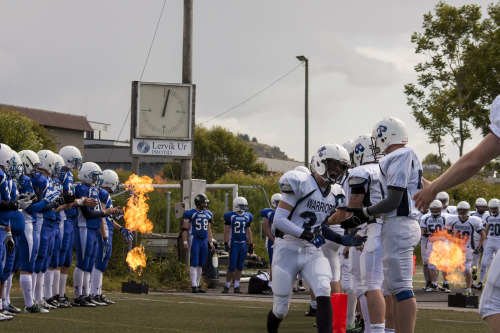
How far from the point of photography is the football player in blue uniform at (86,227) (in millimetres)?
11969

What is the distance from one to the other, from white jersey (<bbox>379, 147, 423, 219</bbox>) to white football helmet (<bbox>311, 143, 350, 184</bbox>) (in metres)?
0.58

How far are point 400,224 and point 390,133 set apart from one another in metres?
0.95

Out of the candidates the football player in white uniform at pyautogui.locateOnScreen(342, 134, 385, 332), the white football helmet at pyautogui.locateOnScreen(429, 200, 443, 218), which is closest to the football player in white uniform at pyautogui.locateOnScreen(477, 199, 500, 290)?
the white football helmet at pyautogui.locateOnScreen(429, 200, 443, 218)

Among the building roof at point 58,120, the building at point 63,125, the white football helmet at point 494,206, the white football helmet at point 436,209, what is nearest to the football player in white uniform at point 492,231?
the white football helmet at point 494,206

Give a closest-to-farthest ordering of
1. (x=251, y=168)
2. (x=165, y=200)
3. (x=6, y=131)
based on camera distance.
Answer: (x=165, y=200)
(x=6, y=131)
(x=251, y=168)

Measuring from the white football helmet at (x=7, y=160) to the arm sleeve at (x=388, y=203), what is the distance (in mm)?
5008

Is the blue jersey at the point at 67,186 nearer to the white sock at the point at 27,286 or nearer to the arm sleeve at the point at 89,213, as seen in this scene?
Answer: the arm sleeve at the point at 89,213

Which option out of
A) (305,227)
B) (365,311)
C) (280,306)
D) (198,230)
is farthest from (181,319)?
(198,230)

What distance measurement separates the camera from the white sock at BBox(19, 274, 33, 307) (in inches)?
413

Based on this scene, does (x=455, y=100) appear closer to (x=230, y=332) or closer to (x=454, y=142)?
(x=454, y=142)

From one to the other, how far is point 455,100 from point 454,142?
71.9 inches

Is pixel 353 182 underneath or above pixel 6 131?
underneath

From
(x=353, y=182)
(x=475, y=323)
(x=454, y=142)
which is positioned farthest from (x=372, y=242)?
(x=454, y=142)

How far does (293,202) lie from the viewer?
7.57 m
